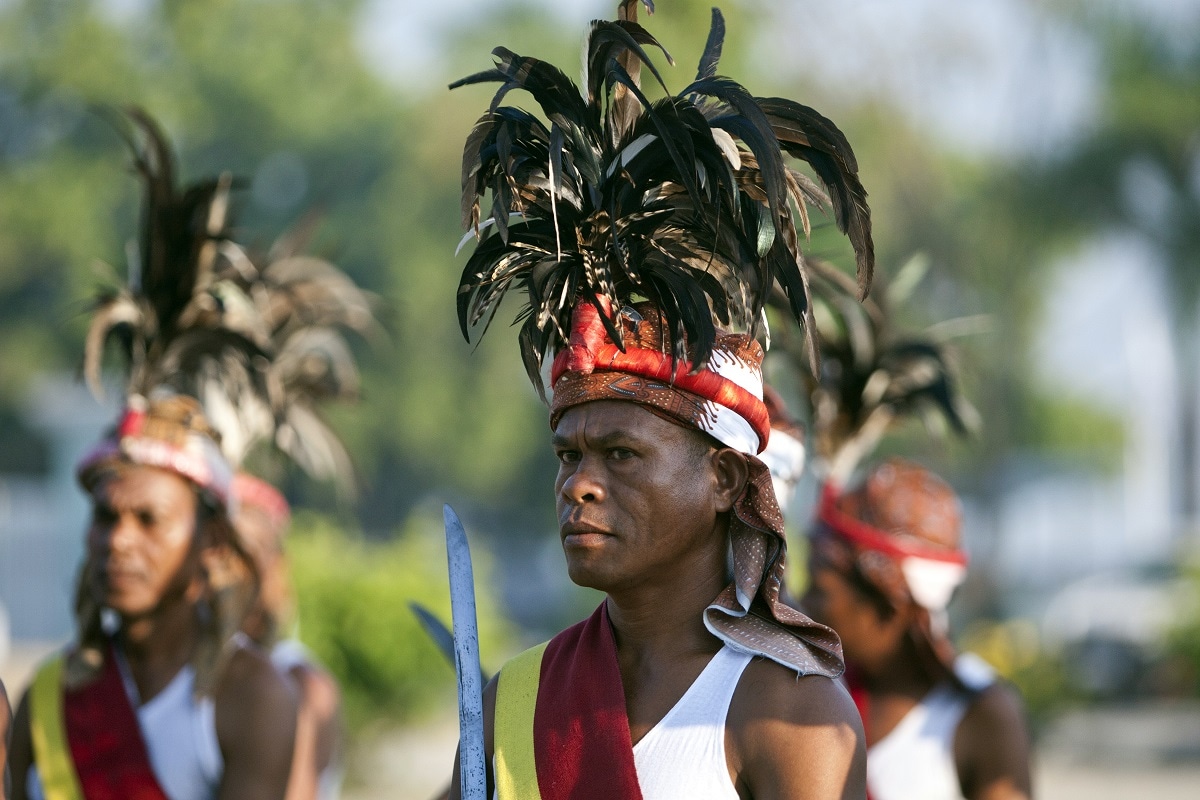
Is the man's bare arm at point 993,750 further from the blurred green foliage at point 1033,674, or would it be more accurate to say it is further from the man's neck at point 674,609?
the blurred green foliage at point 1033,674

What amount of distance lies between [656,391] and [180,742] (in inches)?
94.7

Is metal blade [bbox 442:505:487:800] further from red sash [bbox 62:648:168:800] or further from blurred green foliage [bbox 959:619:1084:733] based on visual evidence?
blurred green foliage [bbox 959:619:1084:733]

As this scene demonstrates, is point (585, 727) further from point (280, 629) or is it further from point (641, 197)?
point (280, 629)

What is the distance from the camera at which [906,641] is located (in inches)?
210

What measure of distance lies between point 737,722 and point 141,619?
8.84 ft

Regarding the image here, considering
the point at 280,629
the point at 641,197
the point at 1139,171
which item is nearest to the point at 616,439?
the point at 641,197

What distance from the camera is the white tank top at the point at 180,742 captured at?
4.67m

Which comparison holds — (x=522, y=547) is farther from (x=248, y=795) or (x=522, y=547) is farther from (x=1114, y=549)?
(x=248, y=795)

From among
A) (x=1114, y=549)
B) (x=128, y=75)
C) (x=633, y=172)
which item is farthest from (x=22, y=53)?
(x=633, y=172)

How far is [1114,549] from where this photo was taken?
2036 inches

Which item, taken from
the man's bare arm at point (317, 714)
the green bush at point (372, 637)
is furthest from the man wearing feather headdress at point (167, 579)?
the green bush at point (372, 637)

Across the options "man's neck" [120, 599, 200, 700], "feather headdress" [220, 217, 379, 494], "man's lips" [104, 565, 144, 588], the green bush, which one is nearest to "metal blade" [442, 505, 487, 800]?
"man's lips" [104, 565, 144, 588]

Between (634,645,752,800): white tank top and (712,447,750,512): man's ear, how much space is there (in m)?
0.30

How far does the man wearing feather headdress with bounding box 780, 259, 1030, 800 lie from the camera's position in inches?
201
